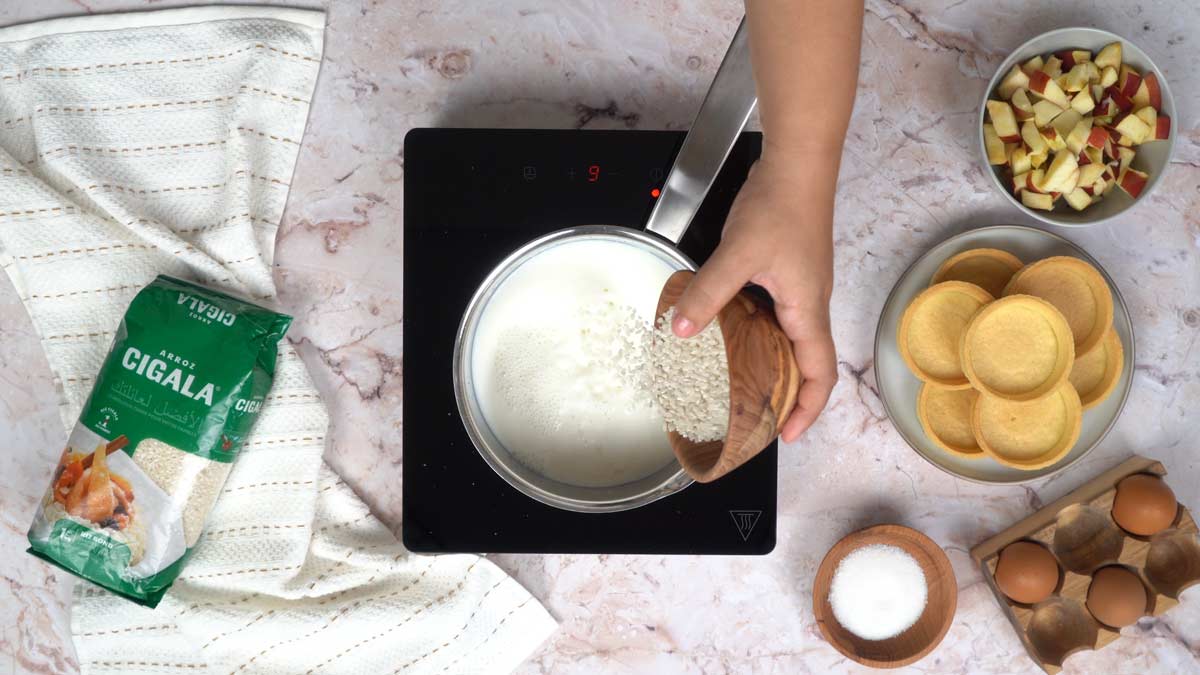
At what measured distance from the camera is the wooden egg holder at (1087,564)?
2.60 ft

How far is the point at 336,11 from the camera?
864 mm

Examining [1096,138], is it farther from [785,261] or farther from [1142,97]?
[785,261]

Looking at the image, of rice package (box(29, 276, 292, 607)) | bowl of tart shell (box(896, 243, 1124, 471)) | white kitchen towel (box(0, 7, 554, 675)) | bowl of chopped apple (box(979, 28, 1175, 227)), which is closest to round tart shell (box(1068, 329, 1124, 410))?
bowl of tart shell (box(896, 243, 1124, 471))

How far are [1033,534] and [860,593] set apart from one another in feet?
0.56

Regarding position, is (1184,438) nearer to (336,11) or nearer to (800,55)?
(800,55)

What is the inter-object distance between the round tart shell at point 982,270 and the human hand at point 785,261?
21 cm

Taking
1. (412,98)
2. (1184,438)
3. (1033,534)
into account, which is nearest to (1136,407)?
(1184,438)

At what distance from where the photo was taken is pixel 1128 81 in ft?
2.56

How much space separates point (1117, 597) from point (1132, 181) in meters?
0.36

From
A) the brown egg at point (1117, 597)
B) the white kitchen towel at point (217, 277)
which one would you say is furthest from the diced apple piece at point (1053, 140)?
the white kitchen towel at point (217, 277)

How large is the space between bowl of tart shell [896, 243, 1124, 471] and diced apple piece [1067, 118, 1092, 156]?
95 millimetres

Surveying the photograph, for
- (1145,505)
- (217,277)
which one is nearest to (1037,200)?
(1145,505)

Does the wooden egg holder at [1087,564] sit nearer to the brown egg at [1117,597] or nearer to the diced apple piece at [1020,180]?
the brown egg at [1117,597]

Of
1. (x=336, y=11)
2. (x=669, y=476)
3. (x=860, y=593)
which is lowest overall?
(x=860, y=593)
